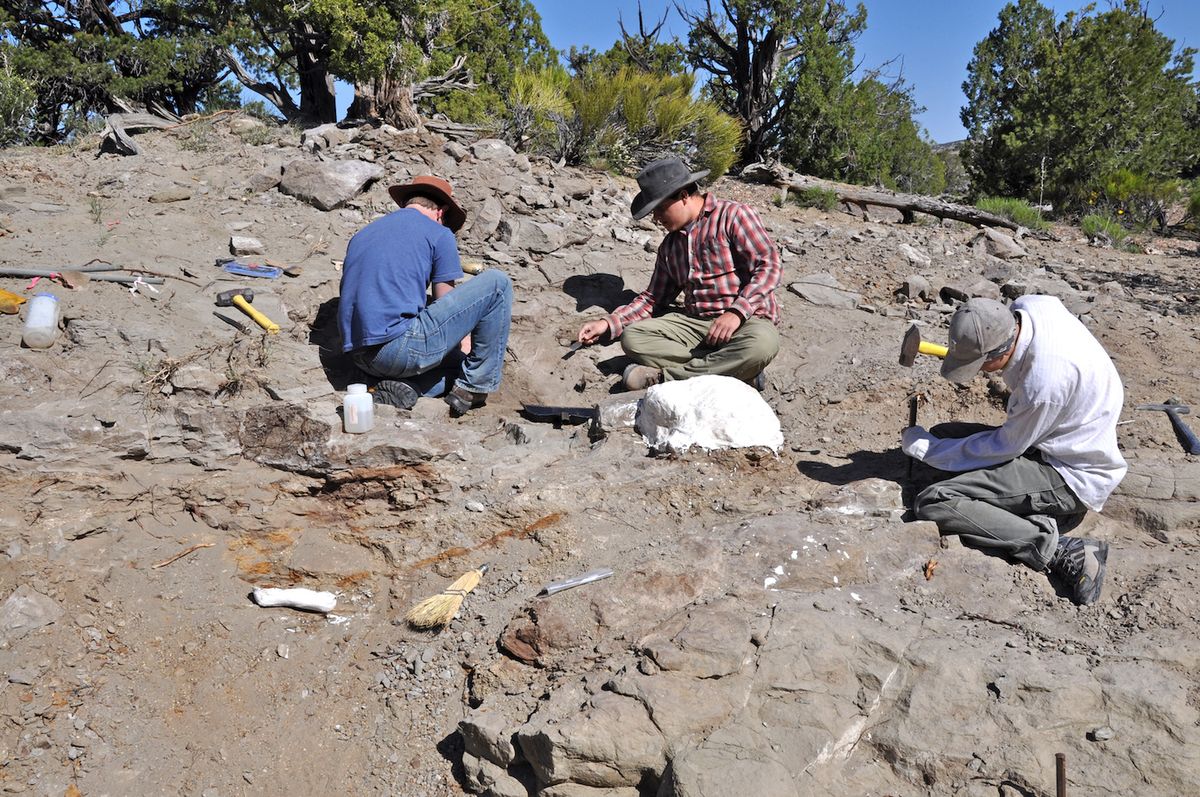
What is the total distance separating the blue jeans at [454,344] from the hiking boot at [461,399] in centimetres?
3

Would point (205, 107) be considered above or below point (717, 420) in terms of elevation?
above

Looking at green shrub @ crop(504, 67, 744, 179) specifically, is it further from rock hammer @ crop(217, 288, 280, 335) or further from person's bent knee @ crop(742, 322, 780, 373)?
person's bent knee @ crop(742, 322, 780, 373)

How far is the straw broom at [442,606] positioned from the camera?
3.08 meters

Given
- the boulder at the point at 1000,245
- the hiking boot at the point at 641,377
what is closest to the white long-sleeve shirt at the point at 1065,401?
the hiking boot at the point at 641,377

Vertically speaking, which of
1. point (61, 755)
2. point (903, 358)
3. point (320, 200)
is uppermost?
point (320, 200)

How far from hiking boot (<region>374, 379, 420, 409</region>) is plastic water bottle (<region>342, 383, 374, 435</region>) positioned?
330 mm

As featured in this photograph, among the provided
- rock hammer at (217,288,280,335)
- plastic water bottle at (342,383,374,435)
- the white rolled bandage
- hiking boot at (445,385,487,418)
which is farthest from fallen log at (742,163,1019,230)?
the white rolled bandage

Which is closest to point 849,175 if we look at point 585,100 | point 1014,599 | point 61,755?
point 585,100

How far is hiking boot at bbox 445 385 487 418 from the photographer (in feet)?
13.9

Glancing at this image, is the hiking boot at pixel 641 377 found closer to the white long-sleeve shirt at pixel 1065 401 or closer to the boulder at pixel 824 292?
the boulder at pixel 824 292

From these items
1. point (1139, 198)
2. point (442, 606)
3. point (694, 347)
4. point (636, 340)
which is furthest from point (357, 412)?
point (1139, 198)

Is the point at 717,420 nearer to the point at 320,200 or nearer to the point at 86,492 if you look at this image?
the point at 86,492

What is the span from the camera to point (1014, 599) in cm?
291

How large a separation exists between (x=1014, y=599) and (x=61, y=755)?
3370mm
